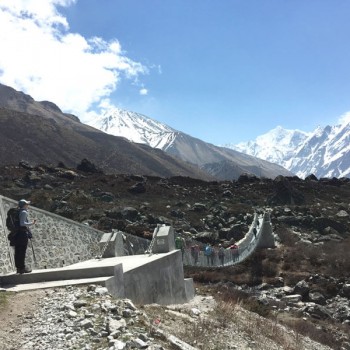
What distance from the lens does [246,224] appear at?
130 feet

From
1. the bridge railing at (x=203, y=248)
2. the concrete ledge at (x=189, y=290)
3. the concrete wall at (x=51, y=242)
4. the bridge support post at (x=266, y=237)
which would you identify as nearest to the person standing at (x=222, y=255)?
the bridge railing at (x=203, y=248)

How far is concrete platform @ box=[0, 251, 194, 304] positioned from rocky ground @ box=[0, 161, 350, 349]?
876 millimetres

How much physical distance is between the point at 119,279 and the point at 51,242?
16.4 feet

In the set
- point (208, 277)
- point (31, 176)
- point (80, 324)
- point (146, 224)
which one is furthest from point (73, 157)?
point (80, 324)

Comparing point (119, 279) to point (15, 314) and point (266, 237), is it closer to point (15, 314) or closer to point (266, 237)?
point (15, 314)

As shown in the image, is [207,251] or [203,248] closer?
[207,251]

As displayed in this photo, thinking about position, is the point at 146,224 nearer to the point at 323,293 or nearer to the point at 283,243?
the point at 283,243

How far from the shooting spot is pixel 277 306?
19.9 metres

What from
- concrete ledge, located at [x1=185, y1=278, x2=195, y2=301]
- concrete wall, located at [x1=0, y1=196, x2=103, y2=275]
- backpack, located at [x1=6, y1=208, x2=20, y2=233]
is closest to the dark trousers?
backpack, located at [x1=6, y1=208, x2=20, y2=233]

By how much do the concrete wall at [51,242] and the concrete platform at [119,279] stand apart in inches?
56.6

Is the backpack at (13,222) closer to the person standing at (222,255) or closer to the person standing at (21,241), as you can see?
the person standing at (21,241)

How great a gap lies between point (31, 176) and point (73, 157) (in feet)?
265

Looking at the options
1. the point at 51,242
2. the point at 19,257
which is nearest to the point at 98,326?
the point at 19,257

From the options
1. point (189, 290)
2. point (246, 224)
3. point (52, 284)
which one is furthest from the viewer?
point (246, 224)
